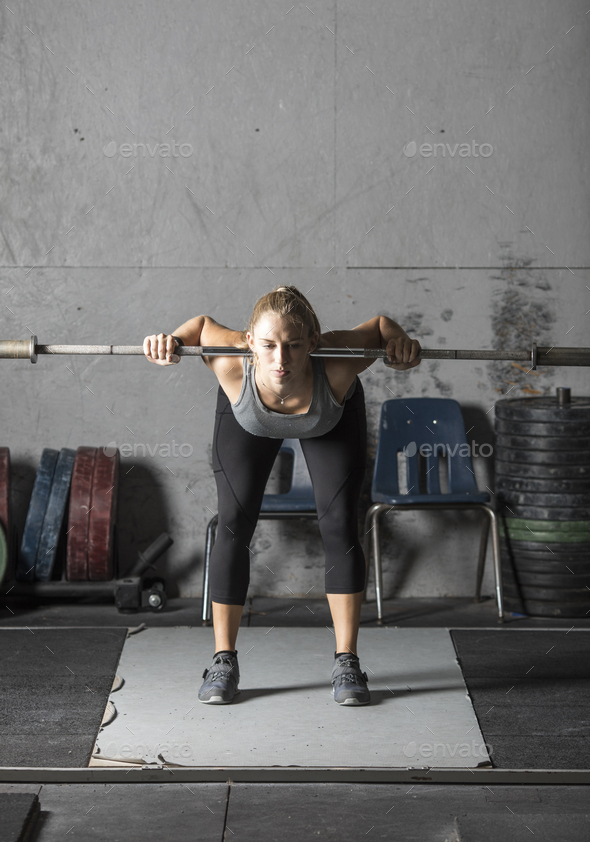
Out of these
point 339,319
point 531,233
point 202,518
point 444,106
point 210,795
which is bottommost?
point 210,795

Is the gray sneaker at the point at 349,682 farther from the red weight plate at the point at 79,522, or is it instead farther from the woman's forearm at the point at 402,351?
the red weight plate at the point at 79,522

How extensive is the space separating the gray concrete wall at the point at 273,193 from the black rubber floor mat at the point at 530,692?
3.18 feet

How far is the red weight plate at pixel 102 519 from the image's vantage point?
336 centimetres

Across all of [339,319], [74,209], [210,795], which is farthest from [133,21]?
[210,795]

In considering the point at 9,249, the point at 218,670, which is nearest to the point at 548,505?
the point at 218,670

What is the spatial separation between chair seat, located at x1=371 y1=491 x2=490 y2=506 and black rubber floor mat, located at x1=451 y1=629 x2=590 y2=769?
0.50m

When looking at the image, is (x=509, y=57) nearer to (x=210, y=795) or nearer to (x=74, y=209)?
(x=74, y=209)

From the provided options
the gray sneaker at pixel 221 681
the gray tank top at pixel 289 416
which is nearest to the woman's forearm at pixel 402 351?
the gray tank top at pixel 289 416

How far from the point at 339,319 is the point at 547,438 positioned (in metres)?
0.98

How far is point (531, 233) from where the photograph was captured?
3.52 meters

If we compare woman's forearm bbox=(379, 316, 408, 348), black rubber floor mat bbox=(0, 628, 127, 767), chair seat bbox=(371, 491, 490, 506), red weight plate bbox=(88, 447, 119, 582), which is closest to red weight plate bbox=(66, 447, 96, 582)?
red weight plate bbox=(88, 447, 119, 582)

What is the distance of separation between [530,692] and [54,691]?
4.70 ft

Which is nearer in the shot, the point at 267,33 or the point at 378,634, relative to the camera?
the point at 378,634

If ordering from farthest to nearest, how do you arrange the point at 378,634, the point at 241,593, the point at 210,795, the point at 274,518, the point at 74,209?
the point at 74,209 → the point at 274,518 → the point at 378,634 → the point at 241,593 → the point at 210,795
